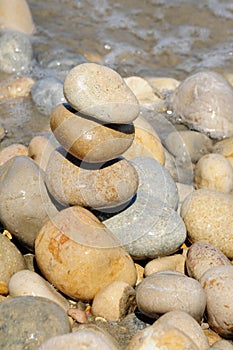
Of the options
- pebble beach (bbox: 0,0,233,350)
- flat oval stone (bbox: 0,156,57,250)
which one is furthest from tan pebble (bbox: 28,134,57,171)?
flat oval stone (bbox: 0,156,57,250)

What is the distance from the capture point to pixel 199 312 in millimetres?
3053

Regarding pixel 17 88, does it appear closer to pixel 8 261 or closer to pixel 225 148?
pixel 225 148

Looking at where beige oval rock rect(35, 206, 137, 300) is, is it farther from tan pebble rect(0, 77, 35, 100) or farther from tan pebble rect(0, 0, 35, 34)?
tan pebble rect(0, 0, 35, 34)

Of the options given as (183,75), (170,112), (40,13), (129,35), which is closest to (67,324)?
(170,112)

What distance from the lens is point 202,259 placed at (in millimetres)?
3447

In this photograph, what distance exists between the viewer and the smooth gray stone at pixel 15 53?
6254 mm

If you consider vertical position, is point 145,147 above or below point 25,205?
below

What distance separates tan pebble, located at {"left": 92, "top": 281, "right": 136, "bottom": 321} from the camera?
10.5 ft

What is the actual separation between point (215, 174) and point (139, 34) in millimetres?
3571

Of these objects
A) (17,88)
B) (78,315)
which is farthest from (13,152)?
(78,315)

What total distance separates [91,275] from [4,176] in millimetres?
932

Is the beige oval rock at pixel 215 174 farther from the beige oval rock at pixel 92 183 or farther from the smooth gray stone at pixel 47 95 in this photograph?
the smooth gray stone at pixel 47 95

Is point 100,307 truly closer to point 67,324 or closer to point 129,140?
point 67,324

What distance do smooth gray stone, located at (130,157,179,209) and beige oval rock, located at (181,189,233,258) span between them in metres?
0.12
